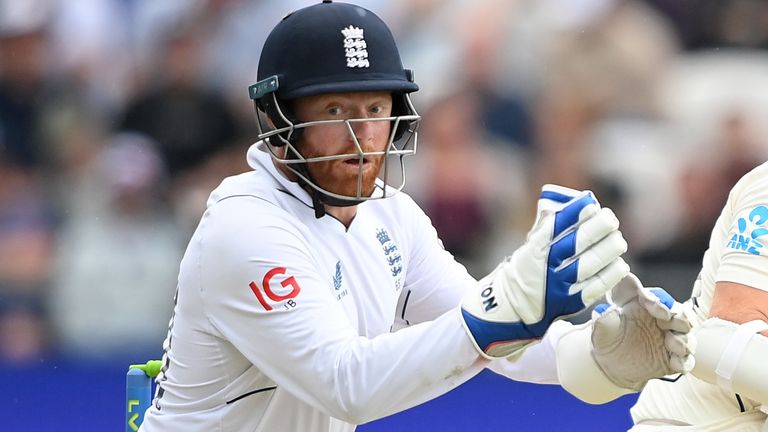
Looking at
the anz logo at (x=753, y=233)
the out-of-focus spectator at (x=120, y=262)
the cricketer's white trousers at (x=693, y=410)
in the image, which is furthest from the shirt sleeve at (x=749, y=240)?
the out-of-focus spectator at (x=120, y=262)

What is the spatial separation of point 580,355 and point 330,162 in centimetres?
72

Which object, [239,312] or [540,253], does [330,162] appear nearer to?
[239,312]

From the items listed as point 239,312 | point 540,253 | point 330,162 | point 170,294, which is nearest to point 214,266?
point 239,312

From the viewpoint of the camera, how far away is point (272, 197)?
3.04 meters

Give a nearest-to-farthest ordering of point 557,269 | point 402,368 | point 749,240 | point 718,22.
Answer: point 557,269 → point 402,368 → point 749,240 → point 718,22

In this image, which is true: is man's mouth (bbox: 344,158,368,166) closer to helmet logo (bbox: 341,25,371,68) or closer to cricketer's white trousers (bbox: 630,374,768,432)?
helmet logo (bbox: 341,25,371,68)

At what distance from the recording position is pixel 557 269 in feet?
8.07

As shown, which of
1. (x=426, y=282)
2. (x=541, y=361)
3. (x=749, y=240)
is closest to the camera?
(x=749, y=240)

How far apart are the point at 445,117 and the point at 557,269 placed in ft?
14.6

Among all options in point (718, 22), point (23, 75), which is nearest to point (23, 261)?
point (23, 75)

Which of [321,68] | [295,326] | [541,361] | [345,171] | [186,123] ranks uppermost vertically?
[321,68]

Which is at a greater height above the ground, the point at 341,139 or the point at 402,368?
the point at 341,139

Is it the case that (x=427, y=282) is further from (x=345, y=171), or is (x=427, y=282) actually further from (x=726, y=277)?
(x=726, y=277)

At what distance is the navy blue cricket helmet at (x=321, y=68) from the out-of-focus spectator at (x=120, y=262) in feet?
10.9
